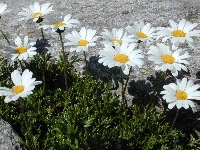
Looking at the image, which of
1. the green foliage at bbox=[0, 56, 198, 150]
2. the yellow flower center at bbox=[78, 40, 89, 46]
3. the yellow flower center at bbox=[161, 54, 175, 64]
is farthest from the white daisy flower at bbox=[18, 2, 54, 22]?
the yellow flower center at bbox=[161, 54, 175, 64]

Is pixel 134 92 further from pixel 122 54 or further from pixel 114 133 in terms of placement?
pixel 122 54

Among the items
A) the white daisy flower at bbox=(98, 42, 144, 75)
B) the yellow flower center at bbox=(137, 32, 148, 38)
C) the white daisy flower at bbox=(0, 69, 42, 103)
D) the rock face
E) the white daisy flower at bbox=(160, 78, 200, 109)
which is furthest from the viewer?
the rock face

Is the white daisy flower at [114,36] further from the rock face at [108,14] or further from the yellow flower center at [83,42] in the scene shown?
the rock face at [108,14]

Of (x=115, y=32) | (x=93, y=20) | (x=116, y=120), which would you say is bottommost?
(x=116, y=120)

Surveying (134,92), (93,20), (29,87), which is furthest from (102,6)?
(29,87)

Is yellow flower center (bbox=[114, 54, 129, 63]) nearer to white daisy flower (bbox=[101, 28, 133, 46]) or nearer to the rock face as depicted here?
white daisy flower (bbox=[101, 28, 133, 46])
